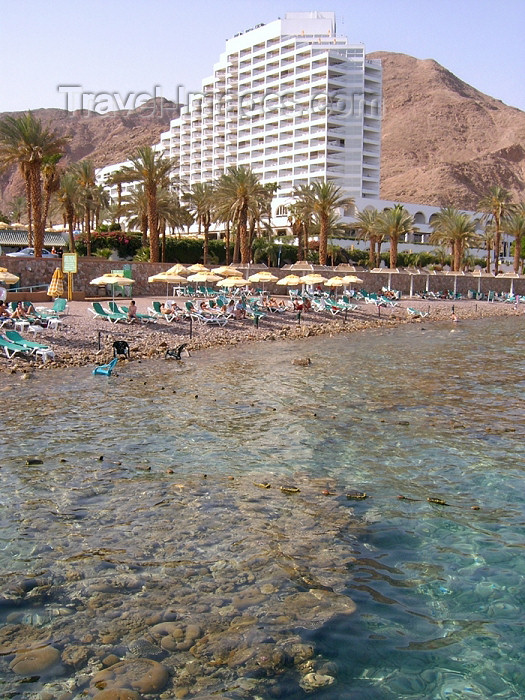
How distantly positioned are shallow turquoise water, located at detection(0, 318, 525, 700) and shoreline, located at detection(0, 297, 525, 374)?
240 cm

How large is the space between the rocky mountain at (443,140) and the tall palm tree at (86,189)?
79.8 m

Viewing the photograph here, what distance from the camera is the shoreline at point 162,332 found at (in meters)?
19.1

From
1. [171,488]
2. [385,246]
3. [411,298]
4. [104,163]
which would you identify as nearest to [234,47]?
[385,246]

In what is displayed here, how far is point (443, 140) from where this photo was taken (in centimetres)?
15838

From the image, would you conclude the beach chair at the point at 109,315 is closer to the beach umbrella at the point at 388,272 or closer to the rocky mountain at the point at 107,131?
the beach umbrella at the point at 388,272

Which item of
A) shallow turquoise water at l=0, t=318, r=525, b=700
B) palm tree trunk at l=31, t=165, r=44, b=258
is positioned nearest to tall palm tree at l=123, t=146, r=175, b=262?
palm tree trunk at l=31, t=165, r=44, b=258

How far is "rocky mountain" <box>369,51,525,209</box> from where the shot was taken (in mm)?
131750

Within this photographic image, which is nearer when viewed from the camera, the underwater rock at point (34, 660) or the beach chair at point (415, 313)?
the underwater rock at point (34, 660)

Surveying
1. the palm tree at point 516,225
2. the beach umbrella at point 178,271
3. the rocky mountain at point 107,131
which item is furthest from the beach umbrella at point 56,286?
the rocky mountain at point 107,131

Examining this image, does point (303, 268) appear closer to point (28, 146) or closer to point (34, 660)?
point (28, 146)

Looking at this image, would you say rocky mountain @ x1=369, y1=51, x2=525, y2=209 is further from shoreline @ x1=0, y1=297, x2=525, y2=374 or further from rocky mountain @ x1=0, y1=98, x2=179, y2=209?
shoreline @ x1=0, y1=297, x2=525, y2=374

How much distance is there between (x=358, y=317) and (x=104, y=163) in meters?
128

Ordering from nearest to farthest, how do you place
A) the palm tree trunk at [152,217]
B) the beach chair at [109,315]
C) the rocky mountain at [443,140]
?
the beach chair at [109,315] < the palm tree trunk at [152,217] < the rocky mountain at [443,140]

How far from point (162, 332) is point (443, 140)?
151m
